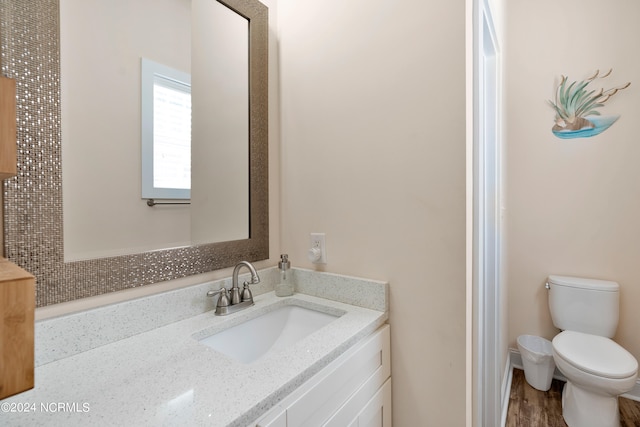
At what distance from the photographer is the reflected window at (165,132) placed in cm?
94

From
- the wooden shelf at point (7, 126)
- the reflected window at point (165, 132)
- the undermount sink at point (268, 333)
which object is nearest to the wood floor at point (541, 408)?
the undermount sink at point (268, 333)

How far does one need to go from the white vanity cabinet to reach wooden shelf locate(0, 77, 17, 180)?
612 millimetres

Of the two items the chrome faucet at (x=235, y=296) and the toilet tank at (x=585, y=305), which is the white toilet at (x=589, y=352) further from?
the chrome faucet at (x=235, y=296)

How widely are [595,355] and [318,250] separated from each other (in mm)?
1637

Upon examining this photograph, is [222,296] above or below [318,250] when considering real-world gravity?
below

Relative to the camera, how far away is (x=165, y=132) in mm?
987

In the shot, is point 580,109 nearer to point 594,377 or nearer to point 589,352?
point 589,352

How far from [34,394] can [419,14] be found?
147 cm

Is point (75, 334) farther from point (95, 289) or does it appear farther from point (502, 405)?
point (502, 405)

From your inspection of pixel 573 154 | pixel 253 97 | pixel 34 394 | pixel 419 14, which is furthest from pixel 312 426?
pixel 573 154

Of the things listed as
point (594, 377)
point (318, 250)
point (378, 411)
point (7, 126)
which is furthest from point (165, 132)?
point (594, 377)

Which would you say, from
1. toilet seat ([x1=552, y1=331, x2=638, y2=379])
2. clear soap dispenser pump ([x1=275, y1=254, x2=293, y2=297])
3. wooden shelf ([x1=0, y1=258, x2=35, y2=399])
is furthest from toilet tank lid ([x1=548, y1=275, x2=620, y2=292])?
wooden shelf ([x1=0, y1=258, x2=35, y2=399])

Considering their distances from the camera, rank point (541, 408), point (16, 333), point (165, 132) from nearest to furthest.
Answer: point (16, 333), point (165, 132), point (541, 408)

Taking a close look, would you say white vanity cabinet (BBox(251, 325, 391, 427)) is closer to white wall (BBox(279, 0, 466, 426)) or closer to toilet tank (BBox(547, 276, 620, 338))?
white wall (BBox(279, 0, 466, 426))
